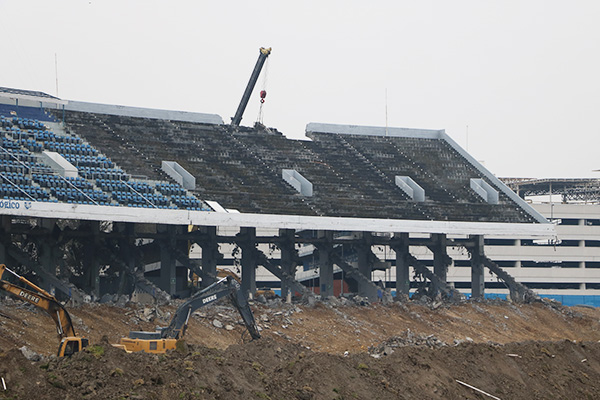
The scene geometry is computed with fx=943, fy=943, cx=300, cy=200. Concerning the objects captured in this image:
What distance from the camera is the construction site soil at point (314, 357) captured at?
80.8 ft

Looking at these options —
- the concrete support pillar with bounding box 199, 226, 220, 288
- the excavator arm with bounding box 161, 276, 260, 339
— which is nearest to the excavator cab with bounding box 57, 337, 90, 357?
the excavator arm with bounding box 161, 276, 260, 339

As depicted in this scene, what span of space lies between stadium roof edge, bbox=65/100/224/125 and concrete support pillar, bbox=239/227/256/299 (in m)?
14.0

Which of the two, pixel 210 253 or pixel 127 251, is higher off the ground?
pixel 127 251

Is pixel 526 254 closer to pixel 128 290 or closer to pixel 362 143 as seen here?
pixel 362 143

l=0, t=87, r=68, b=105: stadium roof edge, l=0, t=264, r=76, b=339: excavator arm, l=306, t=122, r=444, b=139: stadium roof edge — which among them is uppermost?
l=0, t=87, r=68, b=105: stadium roof edge

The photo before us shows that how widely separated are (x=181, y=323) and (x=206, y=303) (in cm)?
145

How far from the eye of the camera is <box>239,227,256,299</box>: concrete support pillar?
56.4 meters

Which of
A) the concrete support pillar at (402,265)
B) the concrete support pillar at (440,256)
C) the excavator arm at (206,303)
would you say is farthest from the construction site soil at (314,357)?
the concrete support pillar at (402,265)

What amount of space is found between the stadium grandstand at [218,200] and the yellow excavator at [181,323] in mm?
10889

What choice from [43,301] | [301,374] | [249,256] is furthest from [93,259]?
[301,374]

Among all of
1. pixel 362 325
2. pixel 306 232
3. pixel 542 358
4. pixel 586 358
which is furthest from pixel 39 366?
pixel 306 232

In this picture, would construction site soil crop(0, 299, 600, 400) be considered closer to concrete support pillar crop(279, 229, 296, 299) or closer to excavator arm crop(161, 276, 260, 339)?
excavator arm crop(161, 276, 260, 339)

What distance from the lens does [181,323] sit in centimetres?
3578

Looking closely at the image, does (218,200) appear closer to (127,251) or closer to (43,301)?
(127,251)
